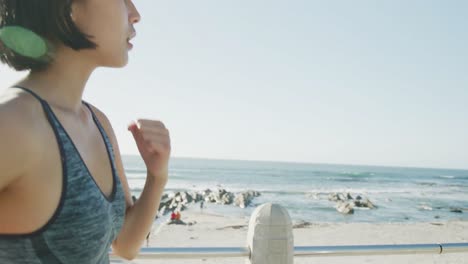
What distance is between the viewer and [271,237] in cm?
264

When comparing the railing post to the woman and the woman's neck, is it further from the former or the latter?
the woman's neck

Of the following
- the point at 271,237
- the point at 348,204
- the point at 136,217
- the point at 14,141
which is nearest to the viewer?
the point at 14,141

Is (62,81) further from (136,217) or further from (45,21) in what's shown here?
(136,217)

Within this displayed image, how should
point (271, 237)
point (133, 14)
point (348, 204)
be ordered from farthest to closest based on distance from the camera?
1. point (348, 204)
2. point (271, 237)
3. point (133, 14)

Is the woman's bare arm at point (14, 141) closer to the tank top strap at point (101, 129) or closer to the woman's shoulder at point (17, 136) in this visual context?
the woman's shoulder at point (17, 136)

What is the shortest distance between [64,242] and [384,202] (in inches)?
1303

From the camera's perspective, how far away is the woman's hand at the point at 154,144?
1.23m

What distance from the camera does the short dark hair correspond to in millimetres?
992

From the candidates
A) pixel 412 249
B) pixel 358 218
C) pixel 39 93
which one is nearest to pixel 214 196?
pixel 358 218

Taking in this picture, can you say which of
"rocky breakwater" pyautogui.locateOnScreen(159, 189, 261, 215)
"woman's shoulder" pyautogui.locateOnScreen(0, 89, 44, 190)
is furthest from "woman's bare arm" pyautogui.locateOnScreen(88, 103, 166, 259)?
"rocky breakwater" pyautogui.locateOnScreen(159, 189, 261, 215)

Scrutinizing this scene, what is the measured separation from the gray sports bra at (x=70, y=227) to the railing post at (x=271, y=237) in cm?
172

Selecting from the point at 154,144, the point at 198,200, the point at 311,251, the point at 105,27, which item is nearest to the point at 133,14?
the point at 105,27

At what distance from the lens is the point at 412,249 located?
285 centimetres

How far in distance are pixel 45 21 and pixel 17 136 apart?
13.6 inches
